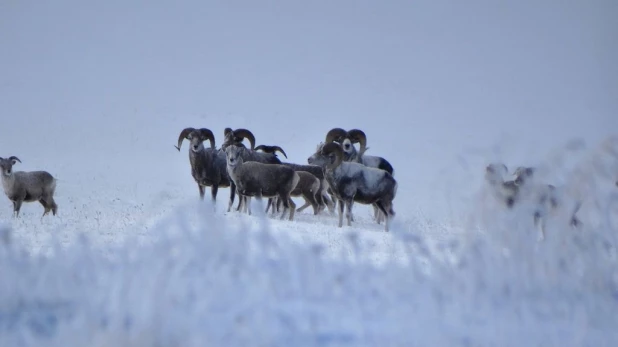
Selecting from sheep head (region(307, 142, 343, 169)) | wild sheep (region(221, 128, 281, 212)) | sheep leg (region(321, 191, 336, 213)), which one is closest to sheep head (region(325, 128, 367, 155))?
sheep leg (region(321, 191, 336, 213))

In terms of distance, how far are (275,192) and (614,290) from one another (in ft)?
24.1

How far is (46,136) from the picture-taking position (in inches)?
989

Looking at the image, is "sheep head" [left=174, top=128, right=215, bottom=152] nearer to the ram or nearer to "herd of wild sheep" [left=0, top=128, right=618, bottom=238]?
"herd of wild sheep" [left=0, top=128, right=618, bottom=238]

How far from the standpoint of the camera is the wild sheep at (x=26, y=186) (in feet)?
54.7

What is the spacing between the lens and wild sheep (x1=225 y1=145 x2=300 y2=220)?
47.8ft

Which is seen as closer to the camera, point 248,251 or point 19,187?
point 248,251

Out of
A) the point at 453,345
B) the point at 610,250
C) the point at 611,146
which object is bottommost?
the point at 453,345

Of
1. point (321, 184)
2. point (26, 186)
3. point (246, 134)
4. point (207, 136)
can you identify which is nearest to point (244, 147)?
point (246, 134)

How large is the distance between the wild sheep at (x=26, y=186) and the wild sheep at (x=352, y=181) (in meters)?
6.43

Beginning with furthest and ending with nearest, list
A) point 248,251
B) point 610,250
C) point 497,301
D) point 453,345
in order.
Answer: point 610,250 → point 248,251 → point 497,301 → point 453,345

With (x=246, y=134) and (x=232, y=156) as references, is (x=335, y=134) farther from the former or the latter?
(x=232, y=156)

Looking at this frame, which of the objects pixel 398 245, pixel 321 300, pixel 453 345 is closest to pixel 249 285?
pixel 321 300

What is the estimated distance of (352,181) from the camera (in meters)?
14.3

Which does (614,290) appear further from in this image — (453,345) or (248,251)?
(248,251)
